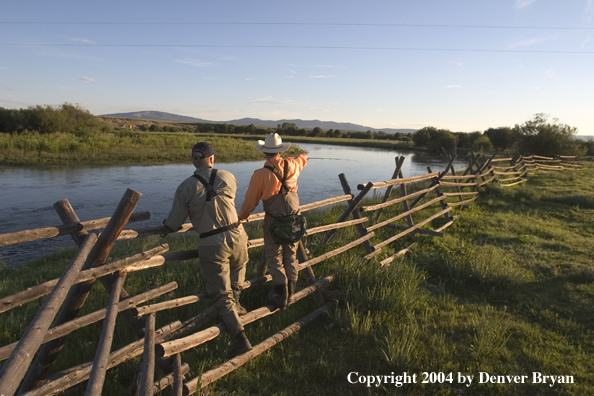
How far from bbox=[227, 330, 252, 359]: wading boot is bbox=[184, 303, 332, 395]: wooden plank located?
0.16ft

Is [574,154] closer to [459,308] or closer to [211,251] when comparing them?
[459,308]

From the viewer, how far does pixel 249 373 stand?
3.43 m

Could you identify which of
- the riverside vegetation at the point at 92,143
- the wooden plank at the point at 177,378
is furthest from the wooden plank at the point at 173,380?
the riverside vegetation at the point at 92,143

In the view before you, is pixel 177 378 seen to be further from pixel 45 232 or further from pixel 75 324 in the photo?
pixel 45 232

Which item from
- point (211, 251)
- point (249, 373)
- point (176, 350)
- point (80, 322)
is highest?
point (211, 251)

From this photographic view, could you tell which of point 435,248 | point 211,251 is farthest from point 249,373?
point 435,248

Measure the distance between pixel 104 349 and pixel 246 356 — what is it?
138cm

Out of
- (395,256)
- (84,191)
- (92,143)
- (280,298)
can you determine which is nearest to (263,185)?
(280,298)

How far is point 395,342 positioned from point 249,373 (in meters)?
1.49

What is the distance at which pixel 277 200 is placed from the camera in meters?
3.86

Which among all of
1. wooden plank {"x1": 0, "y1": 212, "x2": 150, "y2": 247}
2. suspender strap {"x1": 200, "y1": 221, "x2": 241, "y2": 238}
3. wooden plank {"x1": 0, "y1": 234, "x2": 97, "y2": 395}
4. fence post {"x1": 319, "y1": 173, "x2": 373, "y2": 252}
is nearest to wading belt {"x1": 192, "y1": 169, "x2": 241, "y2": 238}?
suspender strap {"x1": 200, "y1": 221, "x2": 241, "y2": 238}

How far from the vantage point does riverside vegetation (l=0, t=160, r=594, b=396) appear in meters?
3.40

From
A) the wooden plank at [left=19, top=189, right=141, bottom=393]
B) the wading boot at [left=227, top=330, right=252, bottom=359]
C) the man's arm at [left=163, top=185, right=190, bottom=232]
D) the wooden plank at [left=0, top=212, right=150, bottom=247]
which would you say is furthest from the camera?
the wading boot at [left=227, top=330, right=252, bottom=359]

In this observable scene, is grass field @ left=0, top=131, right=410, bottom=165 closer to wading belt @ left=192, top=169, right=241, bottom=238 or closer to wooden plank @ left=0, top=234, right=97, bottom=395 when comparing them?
wading belt @ left=192, top=169, right=241, bottom=238
